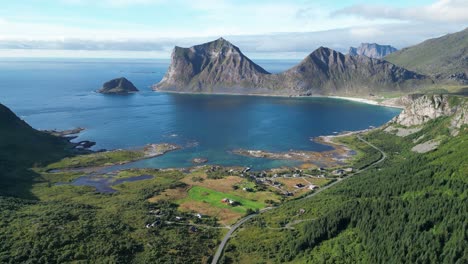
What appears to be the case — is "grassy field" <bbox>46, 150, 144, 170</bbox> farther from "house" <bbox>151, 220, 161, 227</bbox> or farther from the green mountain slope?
the green mountain slope

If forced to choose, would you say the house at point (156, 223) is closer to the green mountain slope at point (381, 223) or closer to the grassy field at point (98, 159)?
the green mountain slope at point (381, 223)

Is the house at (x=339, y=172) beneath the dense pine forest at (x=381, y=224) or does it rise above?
beneath

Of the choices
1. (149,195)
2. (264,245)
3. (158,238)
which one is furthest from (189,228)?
(149,195)

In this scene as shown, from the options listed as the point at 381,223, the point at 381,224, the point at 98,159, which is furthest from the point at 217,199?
the point at 98,159

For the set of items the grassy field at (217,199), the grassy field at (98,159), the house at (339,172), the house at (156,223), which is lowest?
the grassy field at (217,199)

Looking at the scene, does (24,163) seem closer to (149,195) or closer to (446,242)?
(149,195)

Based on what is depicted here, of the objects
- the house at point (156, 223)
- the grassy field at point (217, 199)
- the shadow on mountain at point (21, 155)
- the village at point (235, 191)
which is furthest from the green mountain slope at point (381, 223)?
the shadow on mountain at point (21, 155)

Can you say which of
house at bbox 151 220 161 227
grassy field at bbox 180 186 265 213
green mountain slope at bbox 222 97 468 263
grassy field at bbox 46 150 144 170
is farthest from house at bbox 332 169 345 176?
grassy field at bbox 46 150 144 170

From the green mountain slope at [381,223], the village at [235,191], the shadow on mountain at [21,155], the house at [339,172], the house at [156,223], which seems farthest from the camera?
the house at [339,172]
